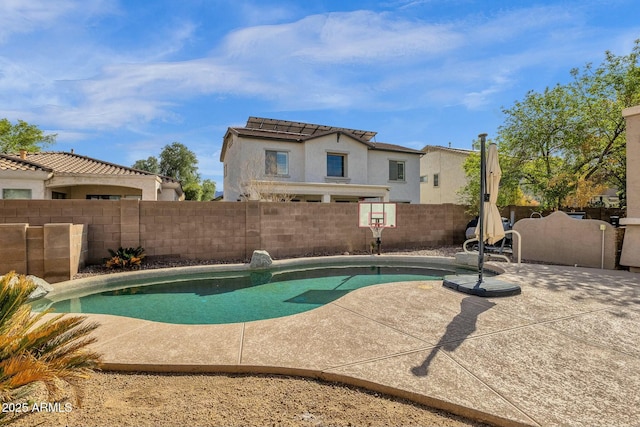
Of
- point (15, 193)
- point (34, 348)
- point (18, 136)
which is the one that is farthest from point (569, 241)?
point (18, 136)

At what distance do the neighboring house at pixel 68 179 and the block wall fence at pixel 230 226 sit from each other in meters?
5.50

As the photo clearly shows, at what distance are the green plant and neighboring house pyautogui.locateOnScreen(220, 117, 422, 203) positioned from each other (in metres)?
7.21

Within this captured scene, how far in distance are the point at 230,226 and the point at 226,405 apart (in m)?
8.39

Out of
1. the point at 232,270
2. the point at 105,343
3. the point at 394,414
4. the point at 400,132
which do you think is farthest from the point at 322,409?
the point at 400,132

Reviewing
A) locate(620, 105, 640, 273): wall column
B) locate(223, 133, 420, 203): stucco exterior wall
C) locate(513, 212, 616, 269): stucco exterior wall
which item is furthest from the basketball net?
locate(620, 105, 640, 273): wall column

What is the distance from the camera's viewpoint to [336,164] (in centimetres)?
2033

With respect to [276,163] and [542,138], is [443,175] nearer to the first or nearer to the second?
[542,138]

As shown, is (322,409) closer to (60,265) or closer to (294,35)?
(60,265)

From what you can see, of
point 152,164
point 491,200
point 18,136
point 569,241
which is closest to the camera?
point 491,200

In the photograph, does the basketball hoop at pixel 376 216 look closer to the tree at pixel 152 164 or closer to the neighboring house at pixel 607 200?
the neighboring house at pixel 607 200

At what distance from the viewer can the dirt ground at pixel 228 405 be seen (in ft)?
7.28

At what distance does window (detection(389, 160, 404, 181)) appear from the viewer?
2172 cm

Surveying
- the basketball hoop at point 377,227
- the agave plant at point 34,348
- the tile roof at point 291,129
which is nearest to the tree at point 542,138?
the basketball hoop at point 377,227

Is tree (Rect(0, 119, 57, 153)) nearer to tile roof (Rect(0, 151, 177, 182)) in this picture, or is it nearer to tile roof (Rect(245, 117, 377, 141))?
tile roof (Rect(0, 151, 177, 182))
